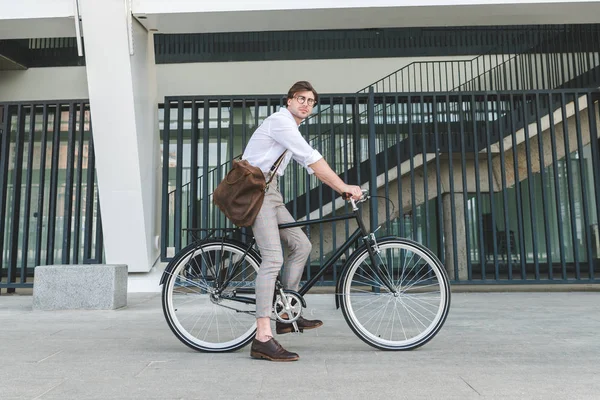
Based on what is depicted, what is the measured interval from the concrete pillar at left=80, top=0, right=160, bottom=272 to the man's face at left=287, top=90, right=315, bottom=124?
3.61m

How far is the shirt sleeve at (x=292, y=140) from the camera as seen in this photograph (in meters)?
2.83

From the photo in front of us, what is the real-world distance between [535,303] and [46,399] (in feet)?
15.7

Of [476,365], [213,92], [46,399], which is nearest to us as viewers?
[46,399]

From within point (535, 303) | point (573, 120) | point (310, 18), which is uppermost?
point (310, 18)

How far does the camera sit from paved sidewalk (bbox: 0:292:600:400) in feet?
7.04

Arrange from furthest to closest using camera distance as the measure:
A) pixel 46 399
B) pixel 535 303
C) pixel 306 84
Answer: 1. pixel 535 303
2. pixel 306 84
3. pixel 46 399

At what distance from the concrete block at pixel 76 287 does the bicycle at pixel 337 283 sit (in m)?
2.11

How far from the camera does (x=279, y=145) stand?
116 inches

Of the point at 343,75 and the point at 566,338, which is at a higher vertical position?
the point at 343,75

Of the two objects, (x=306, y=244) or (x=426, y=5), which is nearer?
(x=306, y=244)

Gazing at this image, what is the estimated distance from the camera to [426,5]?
19.3 feet

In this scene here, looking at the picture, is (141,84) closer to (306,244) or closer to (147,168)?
(147,168)

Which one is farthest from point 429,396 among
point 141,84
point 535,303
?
point 141,84

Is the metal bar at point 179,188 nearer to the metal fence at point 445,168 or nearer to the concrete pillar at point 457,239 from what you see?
the metal fence at point 445,168
